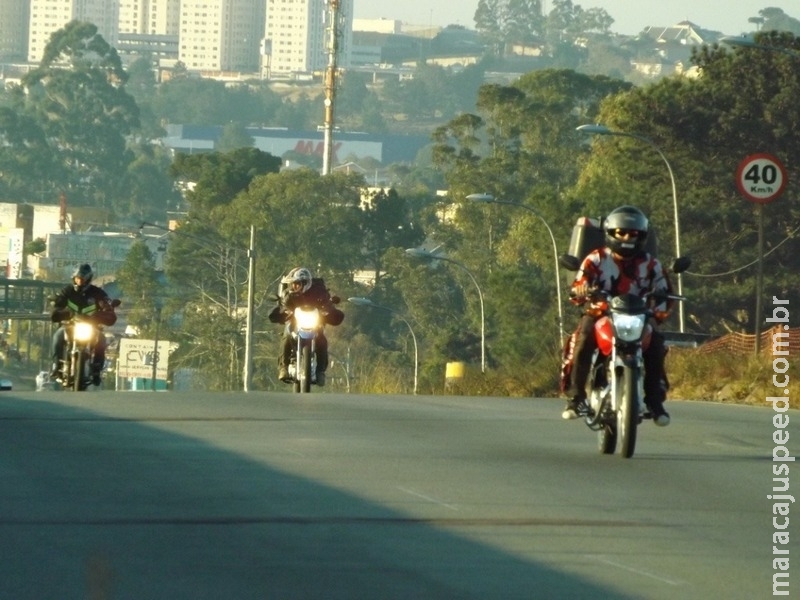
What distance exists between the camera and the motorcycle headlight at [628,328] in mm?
11898

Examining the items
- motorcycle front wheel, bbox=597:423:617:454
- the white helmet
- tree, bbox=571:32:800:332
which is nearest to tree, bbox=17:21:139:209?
tree, bbox=571:32:800:332

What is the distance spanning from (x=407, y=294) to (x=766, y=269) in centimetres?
3239

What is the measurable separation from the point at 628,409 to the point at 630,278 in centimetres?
86

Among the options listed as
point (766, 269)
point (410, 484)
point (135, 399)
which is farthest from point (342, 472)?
point (766, 269)

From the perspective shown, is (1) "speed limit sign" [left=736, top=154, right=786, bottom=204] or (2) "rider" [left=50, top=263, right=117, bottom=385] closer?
(2) "rider" [left=50, top=263, right=117, bottom=385]

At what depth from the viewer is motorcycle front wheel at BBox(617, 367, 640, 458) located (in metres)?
11.9

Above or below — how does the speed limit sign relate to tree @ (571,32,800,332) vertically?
below

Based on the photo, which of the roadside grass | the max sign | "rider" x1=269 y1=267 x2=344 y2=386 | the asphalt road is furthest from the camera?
the max sign

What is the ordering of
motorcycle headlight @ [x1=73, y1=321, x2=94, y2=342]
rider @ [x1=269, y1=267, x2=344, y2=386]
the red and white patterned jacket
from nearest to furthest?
the red and white patterned jacket < rider @ [x1=269, y1=267, x2=344, y2=386] < motorcycle headlight @ [x1=73, y1=321, x2=94, y2=342]

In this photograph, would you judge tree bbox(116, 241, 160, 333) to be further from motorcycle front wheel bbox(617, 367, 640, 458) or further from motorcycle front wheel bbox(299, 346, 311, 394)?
motorcycle front wheel bbox(617, 367, 640, 458)

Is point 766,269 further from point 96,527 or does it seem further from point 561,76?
point 96,527

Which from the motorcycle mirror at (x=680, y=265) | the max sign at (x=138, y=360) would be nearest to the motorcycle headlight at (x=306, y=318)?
the motorcycle mirror at (x=680, y=265)

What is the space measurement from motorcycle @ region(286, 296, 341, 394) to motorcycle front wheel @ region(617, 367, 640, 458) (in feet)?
27.0

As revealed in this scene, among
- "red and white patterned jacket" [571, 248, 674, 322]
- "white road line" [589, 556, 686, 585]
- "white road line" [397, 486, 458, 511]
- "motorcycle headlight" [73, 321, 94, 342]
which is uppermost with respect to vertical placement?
"red and white patterned jacket" [571, 248, 674, 322]
